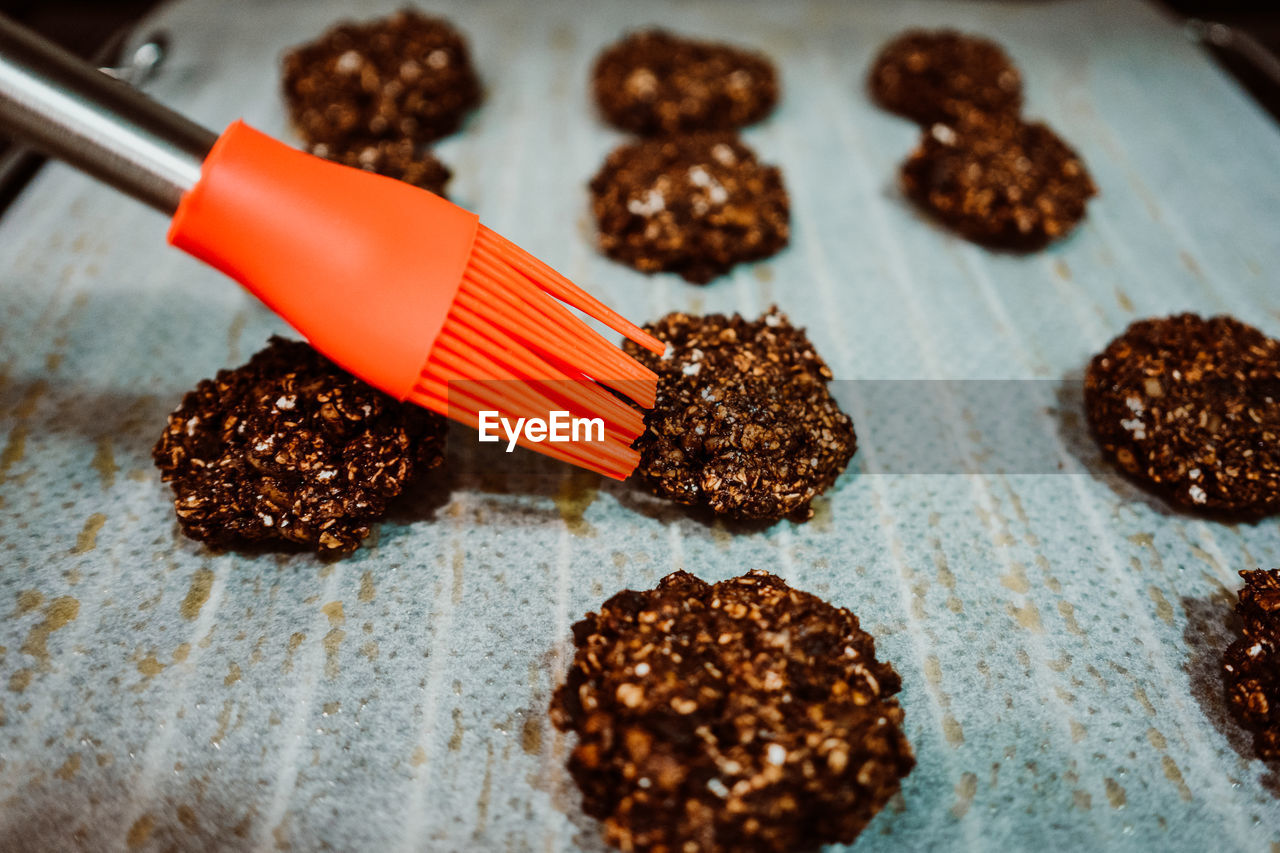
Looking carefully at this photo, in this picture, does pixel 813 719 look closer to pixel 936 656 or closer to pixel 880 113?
pixel 936 656

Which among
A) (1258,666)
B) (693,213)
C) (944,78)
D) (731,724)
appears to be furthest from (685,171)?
(1258,666)

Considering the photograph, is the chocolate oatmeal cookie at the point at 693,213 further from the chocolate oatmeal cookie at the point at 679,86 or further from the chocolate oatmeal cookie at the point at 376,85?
the chocolate oatmeal cookie at the point at 376,85

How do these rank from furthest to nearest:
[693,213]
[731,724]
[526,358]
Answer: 1. [693,213]
2. [526,358]
3. [731,724]

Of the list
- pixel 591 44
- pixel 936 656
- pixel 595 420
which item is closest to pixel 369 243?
pixel 595 420

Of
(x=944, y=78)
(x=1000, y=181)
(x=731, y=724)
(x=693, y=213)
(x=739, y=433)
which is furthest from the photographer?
(x=944, y=78)

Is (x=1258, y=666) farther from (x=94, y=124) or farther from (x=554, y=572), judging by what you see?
(x=94, y=124)

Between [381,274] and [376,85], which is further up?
[381,274]

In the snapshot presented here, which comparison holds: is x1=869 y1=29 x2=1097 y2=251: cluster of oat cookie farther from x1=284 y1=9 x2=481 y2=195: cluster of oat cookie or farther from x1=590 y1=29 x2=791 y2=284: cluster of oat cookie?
x1=284 y1=9 x2=481 y2=195: cluster of oat cookie
